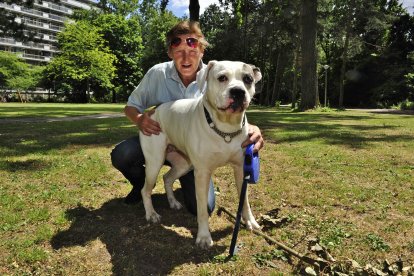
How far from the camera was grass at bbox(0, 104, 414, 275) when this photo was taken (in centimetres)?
341

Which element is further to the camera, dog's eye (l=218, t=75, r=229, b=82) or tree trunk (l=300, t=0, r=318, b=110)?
tree trunk (l=300, t=0, r=318, b=110)

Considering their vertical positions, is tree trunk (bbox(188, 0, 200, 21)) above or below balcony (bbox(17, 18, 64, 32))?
below

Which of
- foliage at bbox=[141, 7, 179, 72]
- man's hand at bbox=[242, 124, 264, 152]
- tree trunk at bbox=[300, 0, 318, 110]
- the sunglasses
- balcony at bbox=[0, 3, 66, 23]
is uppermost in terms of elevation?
balcony at bbox=[0, 3, 66, 23]

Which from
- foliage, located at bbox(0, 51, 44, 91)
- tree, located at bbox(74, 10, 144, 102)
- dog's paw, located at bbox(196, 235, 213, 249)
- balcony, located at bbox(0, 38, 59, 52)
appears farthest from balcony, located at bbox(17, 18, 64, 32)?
dog's paw, located at bbox(196, 235, 213, 249)

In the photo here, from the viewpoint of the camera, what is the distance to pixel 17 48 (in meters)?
87.9

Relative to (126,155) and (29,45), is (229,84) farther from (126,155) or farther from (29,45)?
Result: (29,45)

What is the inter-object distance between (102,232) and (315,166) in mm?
4264

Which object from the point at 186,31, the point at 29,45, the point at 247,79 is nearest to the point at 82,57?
the point at 186,31

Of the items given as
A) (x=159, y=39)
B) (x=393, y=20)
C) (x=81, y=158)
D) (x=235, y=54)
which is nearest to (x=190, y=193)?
(x=81, y=158)

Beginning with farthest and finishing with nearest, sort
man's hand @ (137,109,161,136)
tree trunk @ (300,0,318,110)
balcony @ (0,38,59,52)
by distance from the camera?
balcony @ (0,38,59,52)
tree trunk @ (300,0,318,110)
man's hand @ (137,109,161,136)

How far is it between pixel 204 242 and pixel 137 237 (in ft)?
2.49

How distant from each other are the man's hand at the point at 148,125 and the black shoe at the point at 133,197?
1.01 meters

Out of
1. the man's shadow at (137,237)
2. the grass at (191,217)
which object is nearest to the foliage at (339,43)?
the grass at (191,217)

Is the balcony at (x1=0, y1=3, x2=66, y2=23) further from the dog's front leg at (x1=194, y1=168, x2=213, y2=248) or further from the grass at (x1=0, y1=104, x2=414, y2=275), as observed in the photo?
the dog's front leg at (x1=194, y1=168, x2=213, y2=248)
